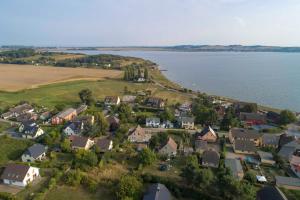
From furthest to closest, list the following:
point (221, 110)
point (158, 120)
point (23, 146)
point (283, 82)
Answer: point (283, 82) → point (221, 110) → point (158, 120) → point (23, 146)

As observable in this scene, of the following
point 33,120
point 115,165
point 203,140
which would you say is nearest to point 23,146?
point 33,120

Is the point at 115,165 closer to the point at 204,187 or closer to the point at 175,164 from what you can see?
the point at 175,164

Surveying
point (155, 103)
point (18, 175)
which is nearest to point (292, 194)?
point (18, 175)

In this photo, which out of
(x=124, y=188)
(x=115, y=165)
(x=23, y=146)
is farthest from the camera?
(x=23, y=146)

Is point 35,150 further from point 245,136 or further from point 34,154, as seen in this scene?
point 245,136

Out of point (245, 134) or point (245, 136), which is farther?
point (245, 134)

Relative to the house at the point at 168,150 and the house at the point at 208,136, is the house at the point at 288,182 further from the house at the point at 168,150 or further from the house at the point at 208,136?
the house at the point at 208,136

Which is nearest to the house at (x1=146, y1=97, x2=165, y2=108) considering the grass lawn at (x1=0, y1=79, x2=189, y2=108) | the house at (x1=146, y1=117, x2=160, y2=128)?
the grass lawn at (x1=0, y1=79, x2=189, y2=108)
